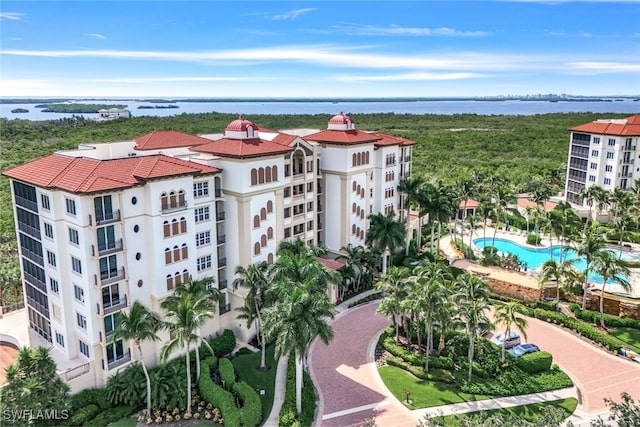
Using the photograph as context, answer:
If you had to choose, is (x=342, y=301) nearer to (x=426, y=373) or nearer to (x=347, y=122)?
(x=426, y=373)

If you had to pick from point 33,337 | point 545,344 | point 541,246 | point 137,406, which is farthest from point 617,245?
point 33,337

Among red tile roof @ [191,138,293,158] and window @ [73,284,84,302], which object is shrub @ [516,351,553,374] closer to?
red tile roof @ [191,138,293,158]

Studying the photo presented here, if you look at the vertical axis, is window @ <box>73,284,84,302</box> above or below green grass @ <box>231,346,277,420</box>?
above

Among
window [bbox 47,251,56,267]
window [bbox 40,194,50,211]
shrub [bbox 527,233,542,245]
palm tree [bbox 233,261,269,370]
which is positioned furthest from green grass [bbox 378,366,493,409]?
shrub [bbox 527,233,542,245]

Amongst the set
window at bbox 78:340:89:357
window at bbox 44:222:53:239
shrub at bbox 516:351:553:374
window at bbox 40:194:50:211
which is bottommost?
shrub at bbox 516:351:553:374

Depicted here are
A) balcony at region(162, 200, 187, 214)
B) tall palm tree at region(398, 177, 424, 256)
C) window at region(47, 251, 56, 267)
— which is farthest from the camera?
tall palm tree at region(398, 177, 424, 256)

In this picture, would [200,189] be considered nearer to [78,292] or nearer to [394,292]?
[78,292]

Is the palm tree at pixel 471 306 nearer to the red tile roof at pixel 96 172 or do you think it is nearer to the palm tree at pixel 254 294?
the palm tree at pixel 254 294
